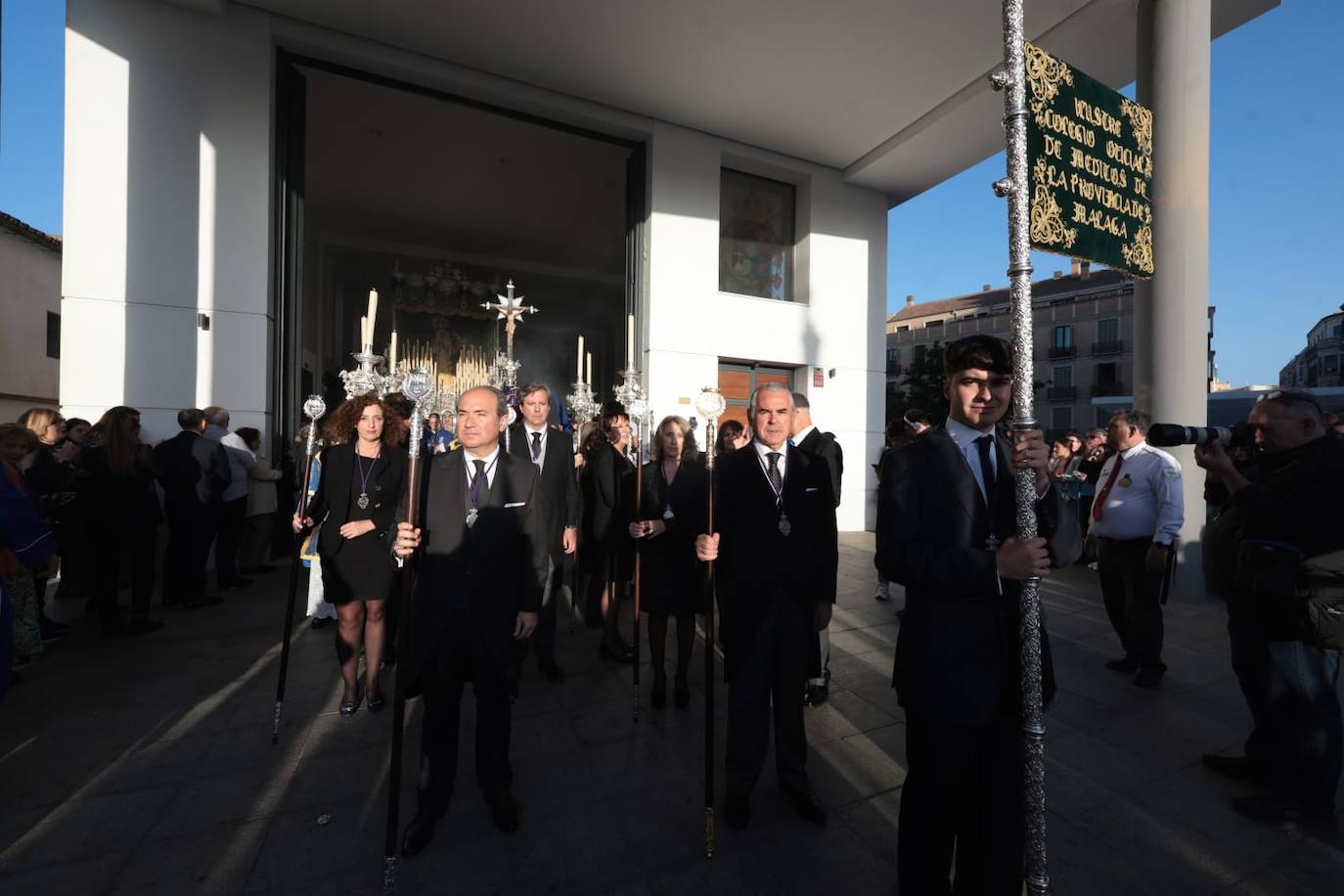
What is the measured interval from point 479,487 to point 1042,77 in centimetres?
279

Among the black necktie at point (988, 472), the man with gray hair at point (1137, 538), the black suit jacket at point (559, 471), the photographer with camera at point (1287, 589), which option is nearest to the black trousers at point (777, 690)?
the black necktie at point (988, 472)

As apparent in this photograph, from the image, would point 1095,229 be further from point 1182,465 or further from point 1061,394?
point 1061,394

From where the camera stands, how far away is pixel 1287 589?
255 centimetres

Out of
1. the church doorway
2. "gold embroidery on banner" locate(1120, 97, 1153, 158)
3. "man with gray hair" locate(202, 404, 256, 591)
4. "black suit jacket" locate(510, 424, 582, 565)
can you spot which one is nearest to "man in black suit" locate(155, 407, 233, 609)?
"man with gray hair" locate(202, 404, 256, 591)

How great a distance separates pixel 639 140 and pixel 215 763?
1038cm

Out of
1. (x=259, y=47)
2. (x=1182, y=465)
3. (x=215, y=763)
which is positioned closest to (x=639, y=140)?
(x=259, y=47)

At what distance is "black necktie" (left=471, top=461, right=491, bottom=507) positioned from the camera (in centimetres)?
278

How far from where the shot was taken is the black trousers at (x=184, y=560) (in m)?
5.90


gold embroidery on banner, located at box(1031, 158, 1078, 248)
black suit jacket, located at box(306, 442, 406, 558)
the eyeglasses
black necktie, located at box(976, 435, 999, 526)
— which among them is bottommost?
black suit jacket, located at box(306, 442, 406, 558)

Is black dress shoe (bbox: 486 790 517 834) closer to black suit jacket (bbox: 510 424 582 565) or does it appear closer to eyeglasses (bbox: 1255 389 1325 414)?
black suit jacket (bbox: 510 424 582 565)

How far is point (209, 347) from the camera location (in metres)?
7.29

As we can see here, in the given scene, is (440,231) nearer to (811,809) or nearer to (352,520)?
(352,520)

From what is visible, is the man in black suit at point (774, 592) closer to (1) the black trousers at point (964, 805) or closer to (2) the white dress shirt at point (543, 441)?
(1) the black trousers at point (964, 805)

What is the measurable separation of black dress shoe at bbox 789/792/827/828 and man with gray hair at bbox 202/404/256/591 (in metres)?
6.85
